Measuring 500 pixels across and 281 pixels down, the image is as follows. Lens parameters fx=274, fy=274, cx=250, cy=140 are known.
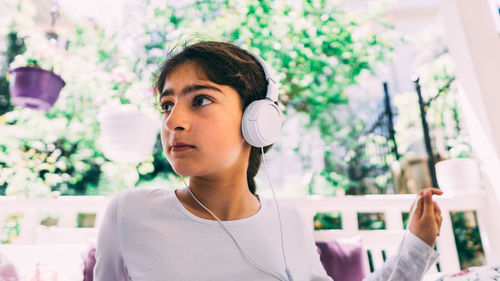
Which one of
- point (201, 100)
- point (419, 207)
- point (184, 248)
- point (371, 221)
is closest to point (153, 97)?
point (201, 100)

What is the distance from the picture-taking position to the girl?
594 mm

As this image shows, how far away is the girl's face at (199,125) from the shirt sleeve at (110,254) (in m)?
0.23

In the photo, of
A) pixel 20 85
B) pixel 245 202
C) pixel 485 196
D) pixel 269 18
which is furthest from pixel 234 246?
pixel 269 18

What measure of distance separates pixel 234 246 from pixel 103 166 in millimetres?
1961

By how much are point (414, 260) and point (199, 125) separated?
22.6 inches

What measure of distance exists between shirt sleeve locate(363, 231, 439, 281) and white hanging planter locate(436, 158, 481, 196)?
0.80m

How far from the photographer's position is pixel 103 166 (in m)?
2.22

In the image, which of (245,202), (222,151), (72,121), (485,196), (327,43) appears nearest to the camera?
(222,151)

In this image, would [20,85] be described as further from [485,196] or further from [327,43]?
[485,196]

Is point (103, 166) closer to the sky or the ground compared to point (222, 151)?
closer to the sky

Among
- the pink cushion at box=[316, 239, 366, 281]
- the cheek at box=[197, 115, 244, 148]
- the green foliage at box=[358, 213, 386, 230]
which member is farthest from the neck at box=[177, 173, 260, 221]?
the green foliage at box=[358, 213, 386, 230]

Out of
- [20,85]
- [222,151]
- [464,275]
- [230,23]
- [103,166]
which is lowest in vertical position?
[464,275]

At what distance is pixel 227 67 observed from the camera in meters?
0.69

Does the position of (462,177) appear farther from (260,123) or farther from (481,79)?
(260,123)
